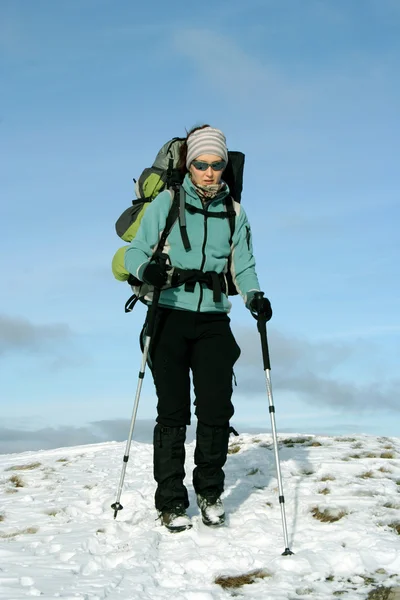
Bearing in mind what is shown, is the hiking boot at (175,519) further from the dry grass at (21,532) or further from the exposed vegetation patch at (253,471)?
the exposed vegetation patch at (253,471)

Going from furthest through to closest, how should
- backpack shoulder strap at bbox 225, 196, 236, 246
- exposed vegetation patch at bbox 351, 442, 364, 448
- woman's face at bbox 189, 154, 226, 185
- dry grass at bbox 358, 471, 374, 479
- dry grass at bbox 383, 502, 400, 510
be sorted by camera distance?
exposed vegetation patch at bbox 351, 442, 364, 448
dry grass at bbox 358, 471, 374, 479
dry grass at bbox 383, 502, 400, 510
backpack shoulder strap at bbox 225, 196, 236, 246
woman's face at bbox 189, 154, 226, 185

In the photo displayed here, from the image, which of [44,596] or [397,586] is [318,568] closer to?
[397,586]

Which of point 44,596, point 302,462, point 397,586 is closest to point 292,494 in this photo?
point 302,462

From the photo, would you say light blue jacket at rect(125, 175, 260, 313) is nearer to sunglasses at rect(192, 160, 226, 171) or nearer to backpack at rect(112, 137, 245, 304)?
sunglasses at rect(192, 160, 226, 171)

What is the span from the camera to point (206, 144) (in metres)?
6.71

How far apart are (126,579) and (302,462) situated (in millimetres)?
4980

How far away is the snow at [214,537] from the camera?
204 inches

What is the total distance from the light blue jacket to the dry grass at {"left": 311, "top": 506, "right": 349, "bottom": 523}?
2.39 meters

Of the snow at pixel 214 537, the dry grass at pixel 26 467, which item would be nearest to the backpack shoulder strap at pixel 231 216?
the snow at pixel 214 537

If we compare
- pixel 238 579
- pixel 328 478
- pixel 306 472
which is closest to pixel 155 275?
pixel 238 579

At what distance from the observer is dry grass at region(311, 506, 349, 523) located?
684cm

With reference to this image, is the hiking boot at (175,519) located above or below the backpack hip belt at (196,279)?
below

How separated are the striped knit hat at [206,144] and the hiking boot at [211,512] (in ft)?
11.3

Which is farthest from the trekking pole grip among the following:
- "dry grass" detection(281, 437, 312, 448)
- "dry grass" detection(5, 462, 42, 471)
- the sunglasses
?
"dry grass" detection(5, 462, 42, 471)
